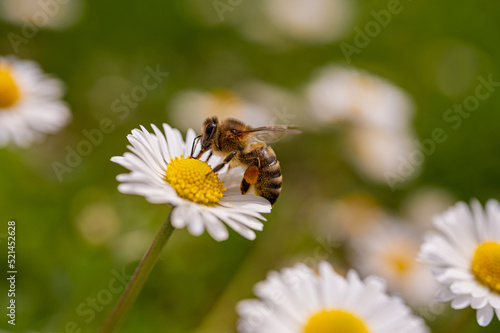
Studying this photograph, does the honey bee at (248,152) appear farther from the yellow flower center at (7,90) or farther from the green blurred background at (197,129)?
the yellow flower center at (7,90)

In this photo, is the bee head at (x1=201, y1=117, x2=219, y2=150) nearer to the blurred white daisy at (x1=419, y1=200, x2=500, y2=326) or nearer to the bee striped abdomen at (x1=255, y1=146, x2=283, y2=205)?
the bee striped abdomen at (x1=255, y1=146, x2=283, y2=205)

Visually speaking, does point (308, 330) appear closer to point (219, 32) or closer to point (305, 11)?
point (219, 32)

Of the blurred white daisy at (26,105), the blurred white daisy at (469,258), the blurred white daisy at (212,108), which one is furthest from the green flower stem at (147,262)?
the blurred white daisy at (212,108)

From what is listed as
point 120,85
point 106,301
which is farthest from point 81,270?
point 120,85

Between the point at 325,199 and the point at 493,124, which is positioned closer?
the point at 325,199

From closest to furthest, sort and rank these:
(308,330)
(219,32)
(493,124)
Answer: (308,330) < (493,124) < (219,32)

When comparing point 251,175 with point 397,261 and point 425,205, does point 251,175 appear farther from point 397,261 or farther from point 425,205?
point 425,205

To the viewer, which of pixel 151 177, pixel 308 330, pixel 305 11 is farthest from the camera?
pixel 305 11
